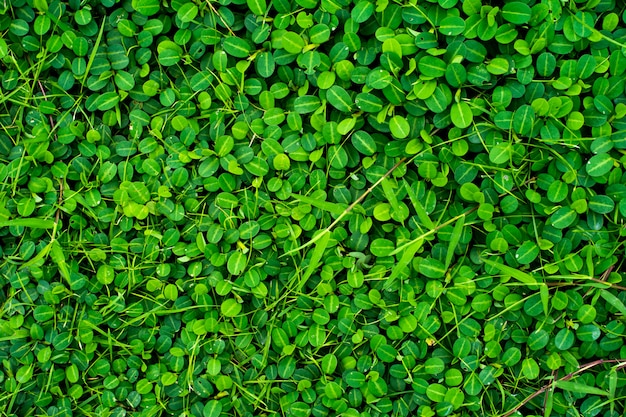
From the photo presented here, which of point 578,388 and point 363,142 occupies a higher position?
point 363,142

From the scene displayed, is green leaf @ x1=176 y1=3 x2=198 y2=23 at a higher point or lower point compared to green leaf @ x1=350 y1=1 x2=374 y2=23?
lower

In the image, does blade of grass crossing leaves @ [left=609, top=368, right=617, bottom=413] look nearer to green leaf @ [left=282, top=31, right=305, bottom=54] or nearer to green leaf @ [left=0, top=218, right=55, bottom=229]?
green leaf @ [left=282, top=31, right=305, bottom=54]

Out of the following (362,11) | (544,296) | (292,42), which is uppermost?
(362,11)

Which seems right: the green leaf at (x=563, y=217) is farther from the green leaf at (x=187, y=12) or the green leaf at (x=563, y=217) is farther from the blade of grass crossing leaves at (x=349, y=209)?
the green leaf at (x=187, y=12)

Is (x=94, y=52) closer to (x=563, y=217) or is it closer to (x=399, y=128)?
(x=399, y=128)

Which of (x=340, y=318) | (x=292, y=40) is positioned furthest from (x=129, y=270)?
(x=292, y=40)

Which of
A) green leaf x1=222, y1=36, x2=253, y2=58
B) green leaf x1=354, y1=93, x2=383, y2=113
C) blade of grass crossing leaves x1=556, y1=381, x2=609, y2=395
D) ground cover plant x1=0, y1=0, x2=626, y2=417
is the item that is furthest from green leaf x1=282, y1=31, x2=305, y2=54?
blade of grass crossing leaves x1=556, y1=381, x2=609, y2=395

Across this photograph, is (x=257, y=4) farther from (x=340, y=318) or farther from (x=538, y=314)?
(x=538, y=314)

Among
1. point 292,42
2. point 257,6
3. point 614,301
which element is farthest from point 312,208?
point 614,301

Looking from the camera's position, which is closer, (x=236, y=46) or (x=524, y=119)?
(x=524, y=119)
